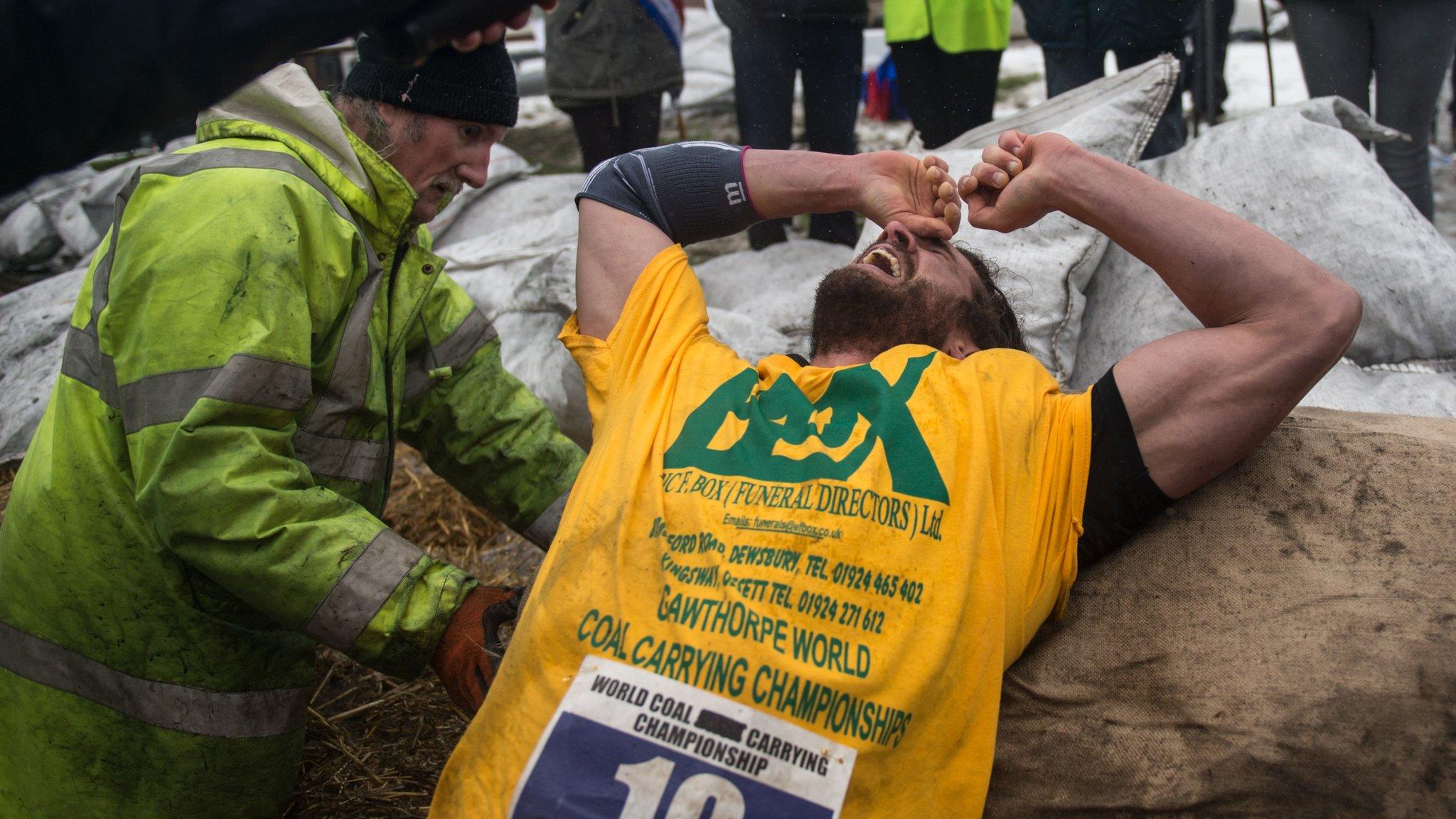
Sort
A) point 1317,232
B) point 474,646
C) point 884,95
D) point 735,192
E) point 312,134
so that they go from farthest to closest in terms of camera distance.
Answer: point 884,95, point 1317,232, point 735,192, point 312,134, point 474,646

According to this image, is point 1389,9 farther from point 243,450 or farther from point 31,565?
point 31,565

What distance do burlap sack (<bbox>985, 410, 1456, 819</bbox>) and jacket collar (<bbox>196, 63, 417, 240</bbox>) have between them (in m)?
1.36

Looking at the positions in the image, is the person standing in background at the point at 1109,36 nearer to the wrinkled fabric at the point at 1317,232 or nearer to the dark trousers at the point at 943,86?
the dark trousers at the point at 943,86

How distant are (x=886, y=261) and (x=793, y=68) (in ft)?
6.51

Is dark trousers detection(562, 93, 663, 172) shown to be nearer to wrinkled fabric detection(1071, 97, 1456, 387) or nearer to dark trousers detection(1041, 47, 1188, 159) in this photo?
dark trousers detection(1041, 47, 1188, 159)

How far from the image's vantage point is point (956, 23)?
358cm

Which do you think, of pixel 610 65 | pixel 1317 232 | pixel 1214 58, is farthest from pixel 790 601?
pixel 1214 58

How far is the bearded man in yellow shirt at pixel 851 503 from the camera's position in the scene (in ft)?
4.37

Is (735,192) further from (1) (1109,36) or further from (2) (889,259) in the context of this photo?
(1) (1109,36)

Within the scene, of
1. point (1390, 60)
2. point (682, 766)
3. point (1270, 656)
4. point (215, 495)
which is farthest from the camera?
point (1390, 60)

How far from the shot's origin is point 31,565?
1.76 meters

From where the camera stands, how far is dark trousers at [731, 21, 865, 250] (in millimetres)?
3676

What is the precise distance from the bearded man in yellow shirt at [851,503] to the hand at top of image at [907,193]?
0.07 m

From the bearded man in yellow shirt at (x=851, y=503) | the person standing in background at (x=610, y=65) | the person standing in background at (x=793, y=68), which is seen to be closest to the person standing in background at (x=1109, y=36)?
the person standing in background at (x=793, y=68)
